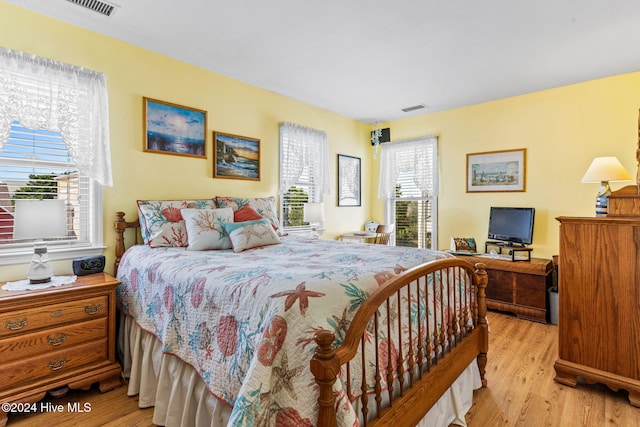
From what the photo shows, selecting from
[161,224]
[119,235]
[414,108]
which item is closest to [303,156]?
[414,108]

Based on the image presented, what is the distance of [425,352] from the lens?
5.19ft

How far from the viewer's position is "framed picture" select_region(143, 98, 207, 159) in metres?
2.88

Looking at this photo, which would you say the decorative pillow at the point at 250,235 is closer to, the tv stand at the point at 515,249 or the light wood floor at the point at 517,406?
the light wood floor at the point at 517,406

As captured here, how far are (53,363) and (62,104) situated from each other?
5.85 ft

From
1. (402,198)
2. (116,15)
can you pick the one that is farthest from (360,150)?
(116,15)

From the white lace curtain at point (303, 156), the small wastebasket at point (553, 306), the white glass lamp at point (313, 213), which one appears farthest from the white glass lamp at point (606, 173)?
the white lace curtain at point (303, 156)

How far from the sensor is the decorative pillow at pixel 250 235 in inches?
97.9

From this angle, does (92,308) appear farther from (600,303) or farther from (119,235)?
(600,303)

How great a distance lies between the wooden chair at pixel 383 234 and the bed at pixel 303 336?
7.69 ft

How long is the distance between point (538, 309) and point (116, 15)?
4584 mm

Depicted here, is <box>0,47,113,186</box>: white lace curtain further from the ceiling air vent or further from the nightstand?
the nightstand

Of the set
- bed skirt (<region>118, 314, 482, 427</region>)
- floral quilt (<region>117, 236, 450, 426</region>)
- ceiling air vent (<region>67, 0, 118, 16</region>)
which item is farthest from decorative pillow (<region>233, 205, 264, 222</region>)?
ceiling air vent (<region>67, 0, 118, 16</region>)

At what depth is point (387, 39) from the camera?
2656mm

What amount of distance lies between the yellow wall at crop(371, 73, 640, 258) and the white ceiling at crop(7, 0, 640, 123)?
227 millimetres
